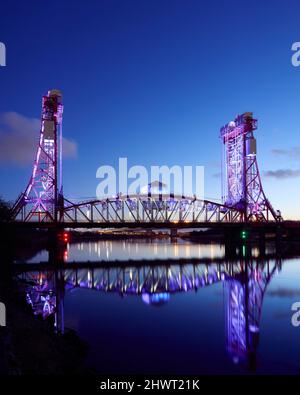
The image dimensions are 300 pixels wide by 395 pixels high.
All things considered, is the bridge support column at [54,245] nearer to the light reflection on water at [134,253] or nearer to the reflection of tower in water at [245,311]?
the light reflection on water at [134,253]

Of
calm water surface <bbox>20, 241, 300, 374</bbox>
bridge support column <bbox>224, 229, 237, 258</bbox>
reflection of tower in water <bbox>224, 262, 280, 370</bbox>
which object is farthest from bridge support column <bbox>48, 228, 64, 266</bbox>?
bridge support column <bbox>224, 229, 237, 258</bbox>

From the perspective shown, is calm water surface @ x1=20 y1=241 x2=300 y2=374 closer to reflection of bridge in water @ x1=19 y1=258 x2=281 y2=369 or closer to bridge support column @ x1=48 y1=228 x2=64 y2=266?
reflection of bridge in water @ x1=19 y1=258 x2=281 y2=369

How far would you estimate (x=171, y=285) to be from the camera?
42406 millimetres

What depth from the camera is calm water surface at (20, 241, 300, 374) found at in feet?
55.6

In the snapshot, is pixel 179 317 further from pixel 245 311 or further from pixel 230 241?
pixel 230 241

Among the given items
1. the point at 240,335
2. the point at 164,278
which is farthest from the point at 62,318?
the point at 164,278

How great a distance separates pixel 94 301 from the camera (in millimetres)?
32656

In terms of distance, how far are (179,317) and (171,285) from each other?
1561 centimetres

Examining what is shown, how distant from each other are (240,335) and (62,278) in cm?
2834

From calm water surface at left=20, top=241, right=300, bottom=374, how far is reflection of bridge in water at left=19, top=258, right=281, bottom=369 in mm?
78

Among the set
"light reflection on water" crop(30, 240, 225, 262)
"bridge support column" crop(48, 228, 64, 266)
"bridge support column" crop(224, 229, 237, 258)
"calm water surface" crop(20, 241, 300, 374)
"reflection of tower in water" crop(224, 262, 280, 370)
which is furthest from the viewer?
"bridge support column" crop(224, 229, 237, 258)

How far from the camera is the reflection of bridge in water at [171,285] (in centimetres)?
2282

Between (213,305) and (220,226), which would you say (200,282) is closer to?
(213,305)

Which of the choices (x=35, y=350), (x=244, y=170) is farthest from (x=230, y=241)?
(x=35, y=350)
